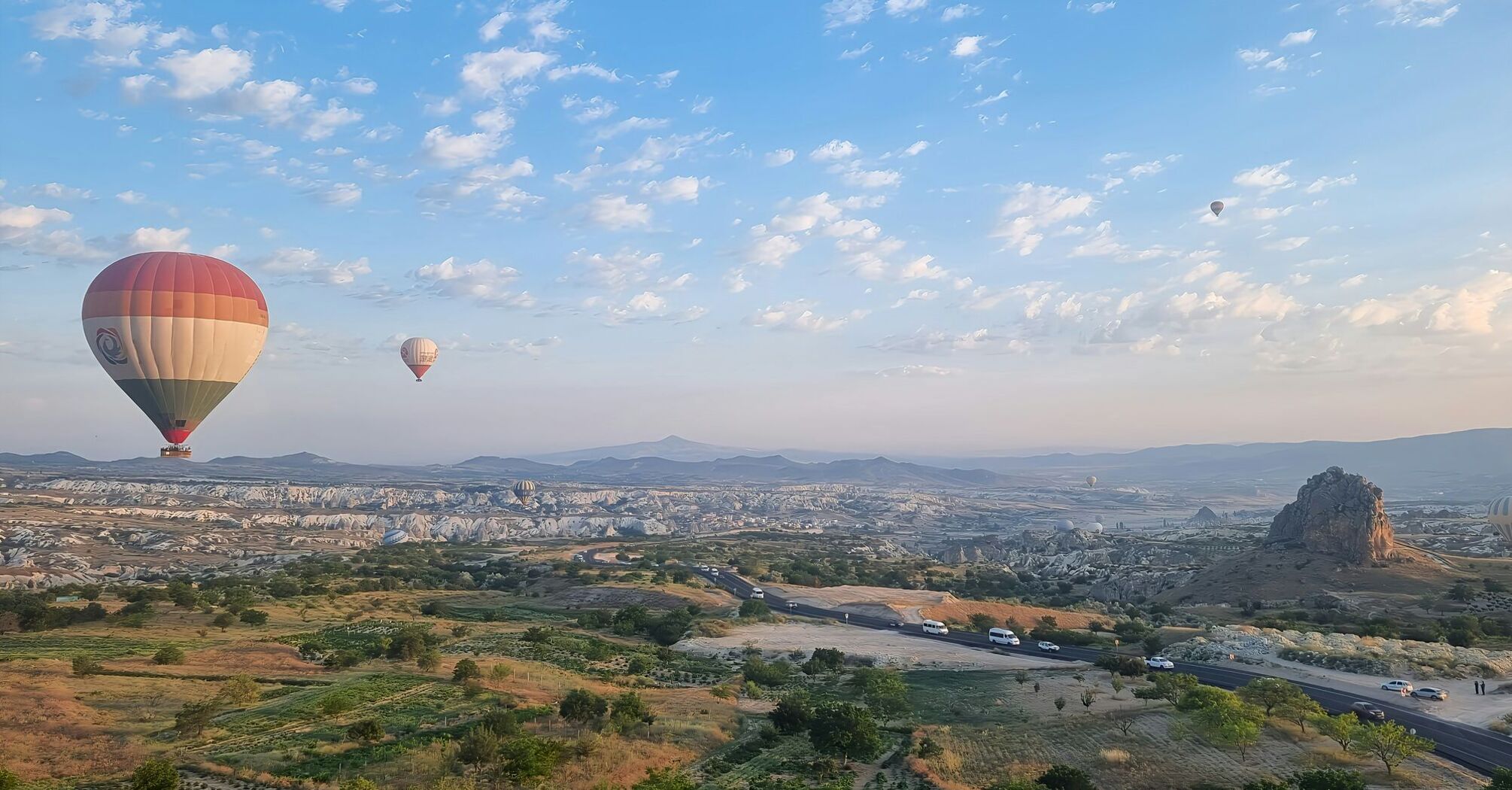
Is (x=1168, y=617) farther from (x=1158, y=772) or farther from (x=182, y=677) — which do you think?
(x=182, y=677)

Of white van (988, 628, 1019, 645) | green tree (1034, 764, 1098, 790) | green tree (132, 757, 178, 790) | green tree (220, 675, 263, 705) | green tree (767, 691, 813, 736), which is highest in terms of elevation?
green tree (132, 757, 178, 790)

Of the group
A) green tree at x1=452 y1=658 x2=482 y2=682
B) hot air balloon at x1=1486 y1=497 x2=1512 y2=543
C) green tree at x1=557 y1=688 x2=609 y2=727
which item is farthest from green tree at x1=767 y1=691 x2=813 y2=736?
hot air balloon at x1=1486 y1=497 x2=1512 y2=543

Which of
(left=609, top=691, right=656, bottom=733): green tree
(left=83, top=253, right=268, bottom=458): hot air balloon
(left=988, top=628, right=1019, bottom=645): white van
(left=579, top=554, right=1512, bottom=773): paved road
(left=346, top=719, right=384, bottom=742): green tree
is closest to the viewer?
(left=346, top=719, right=384, bottom=742): green tree

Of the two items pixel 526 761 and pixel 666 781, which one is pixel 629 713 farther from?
pixel 666 781

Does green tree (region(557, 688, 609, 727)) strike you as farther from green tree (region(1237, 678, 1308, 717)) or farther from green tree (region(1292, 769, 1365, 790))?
green tree (region(1237, 678, 1308, 717))

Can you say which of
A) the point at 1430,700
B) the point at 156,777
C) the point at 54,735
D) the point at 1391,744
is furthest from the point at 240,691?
the point at 1430,700
